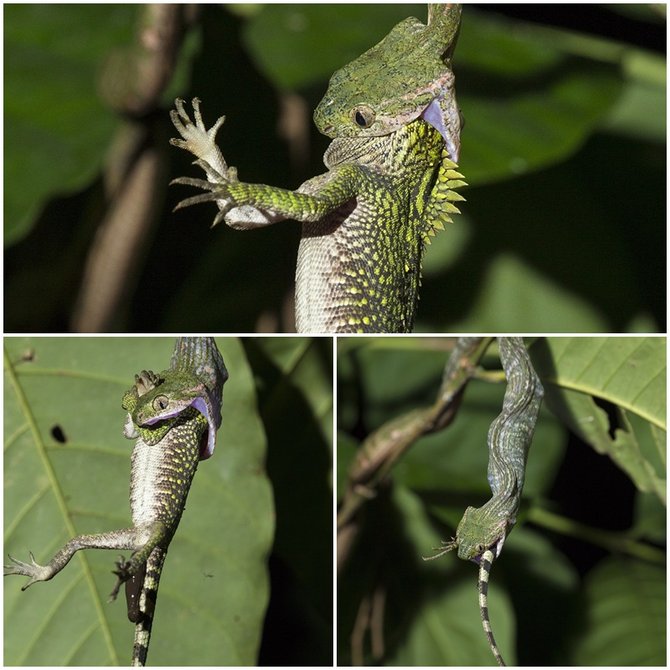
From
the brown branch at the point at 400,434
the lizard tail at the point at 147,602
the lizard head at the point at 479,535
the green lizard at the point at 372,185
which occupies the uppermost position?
the green lizard at the point at 372,185

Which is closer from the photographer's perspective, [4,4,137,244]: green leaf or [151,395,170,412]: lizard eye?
[151,395,170,412]: lizard eye

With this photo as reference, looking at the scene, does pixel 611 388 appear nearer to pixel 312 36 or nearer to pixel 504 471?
pixel 504 471

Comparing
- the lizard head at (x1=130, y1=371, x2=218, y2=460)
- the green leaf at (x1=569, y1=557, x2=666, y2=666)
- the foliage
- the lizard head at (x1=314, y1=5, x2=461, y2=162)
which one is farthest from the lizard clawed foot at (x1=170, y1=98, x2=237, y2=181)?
the green leaf at (x1=569, y1=557, x2=666, y2=666)

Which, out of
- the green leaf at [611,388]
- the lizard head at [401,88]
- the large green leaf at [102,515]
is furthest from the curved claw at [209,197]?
the green leaf at [611,388]

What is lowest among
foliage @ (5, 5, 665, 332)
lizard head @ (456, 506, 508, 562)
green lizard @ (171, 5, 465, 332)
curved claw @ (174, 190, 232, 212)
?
lizard head @ (456, 506, 508, 562)

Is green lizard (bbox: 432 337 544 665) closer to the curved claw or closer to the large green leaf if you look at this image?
the large green leaf

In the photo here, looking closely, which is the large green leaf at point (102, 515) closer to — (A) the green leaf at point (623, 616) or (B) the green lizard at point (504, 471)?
(B) the green lizard at point (504, 471)

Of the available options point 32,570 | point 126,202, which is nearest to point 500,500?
point 32,570
